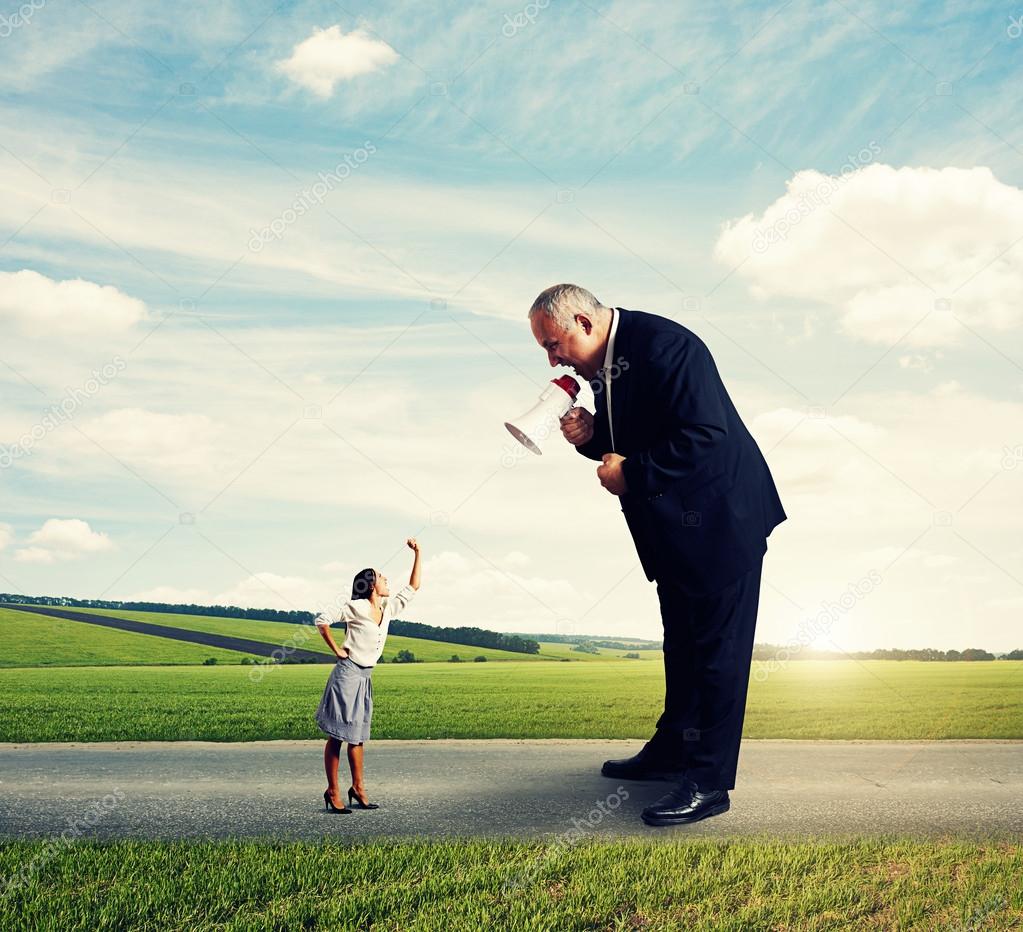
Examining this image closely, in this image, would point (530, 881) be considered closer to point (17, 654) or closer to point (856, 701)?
point (856, 701)

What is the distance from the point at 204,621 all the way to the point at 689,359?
153ft

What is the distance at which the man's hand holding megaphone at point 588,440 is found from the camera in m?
4.54

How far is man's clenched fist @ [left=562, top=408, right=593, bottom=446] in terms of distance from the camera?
4848 mm

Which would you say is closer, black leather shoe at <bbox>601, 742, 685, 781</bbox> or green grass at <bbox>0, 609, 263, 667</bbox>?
black leather shoe at <bbox>601, 742, 685, 781</bbox>

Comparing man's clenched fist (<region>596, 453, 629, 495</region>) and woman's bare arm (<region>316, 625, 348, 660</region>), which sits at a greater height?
man's clenched fist (<region>596, 453, 629, 495</region>)

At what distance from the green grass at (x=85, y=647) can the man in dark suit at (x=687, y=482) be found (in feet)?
91.7

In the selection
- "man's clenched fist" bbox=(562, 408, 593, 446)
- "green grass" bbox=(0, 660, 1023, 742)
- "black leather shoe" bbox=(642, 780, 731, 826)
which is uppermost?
"man's clenched fist" bbox=(562, 408, 593, 446)

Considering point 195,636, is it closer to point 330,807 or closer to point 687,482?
point 330,807

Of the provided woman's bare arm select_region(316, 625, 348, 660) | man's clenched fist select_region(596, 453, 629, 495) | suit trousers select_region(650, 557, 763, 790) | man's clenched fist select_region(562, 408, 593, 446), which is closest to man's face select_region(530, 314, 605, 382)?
man's clenched fist select_region(562, 408, 593, 446)

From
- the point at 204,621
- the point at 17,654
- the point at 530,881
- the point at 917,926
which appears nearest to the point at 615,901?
the point at 530,881

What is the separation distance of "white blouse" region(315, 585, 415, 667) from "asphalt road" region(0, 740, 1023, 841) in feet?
2.89

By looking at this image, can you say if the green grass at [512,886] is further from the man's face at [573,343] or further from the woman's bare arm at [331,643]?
the man's face at [573,343]

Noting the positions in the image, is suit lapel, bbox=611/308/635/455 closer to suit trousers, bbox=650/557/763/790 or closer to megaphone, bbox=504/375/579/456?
megaphone, bbox=504/375/579/456

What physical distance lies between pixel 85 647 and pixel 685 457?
35.6 metres
